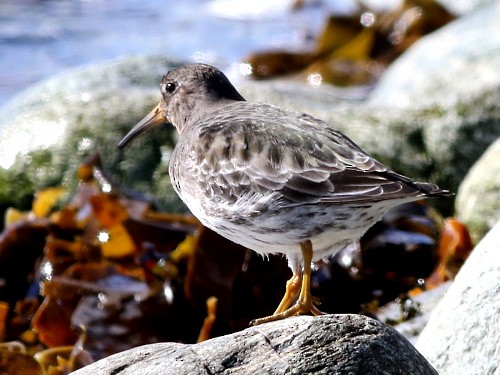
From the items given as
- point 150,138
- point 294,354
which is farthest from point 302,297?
point 150,138

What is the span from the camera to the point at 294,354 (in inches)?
127

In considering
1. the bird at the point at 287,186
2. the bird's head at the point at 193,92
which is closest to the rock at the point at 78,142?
the bird's head at the point at 193,92

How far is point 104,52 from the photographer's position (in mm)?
11742

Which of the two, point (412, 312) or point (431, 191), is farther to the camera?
point (412, 312)

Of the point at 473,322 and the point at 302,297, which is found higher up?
the point at 473,322

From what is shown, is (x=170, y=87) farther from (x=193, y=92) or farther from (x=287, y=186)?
(x=287, y=186)

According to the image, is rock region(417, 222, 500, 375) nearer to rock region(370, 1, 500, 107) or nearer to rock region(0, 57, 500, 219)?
rock region(0, 57, 500, 219)

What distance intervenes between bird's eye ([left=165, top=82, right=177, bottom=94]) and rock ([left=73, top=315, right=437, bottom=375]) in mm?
2233

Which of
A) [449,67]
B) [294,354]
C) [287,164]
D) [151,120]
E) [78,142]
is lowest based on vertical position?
[78,142]

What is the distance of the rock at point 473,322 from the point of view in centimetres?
379

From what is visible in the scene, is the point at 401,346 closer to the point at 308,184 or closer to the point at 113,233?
the point at 308,184

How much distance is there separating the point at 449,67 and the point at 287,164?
464 cm

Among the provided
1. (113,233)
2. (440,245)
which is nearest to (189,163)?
(113,233)

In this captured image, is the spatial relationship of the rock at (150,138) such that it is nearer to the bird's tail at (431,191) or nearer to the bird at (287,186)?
the bird at (287,186)
